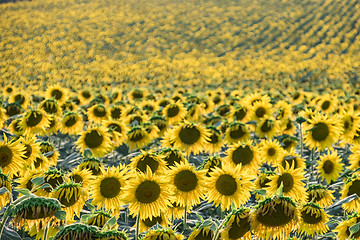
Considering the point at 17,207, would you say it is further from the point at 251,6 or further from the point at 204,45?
the point at 251,6

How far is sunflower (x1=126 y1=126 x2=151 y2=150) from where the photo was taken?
5.57 m

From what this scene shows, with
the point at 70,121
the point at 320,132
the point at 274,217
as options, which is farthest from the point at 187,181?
the point at 70,121

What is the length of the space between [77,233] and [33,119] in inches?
166

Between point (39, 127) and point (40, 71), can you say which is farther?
point (40, 71)

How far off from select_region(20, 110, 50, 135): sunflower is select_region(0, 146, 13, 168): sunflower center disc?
2354 millimetres

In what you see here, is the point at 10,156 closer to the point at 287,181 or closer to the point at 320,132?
the point at 287,181

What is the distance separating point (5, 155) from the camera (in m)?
3.19

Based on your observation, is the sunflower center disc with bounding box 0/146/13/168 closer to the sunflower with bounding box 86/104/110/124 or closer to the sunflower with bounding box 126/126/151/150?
the sunflower with bounding box 126/126/151/150

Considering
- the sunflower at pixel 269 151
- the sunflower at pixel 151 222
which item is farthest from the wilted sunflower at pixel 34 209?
the sunflower at pixel 269 151

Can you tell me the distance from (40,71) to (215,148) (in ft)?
69.3

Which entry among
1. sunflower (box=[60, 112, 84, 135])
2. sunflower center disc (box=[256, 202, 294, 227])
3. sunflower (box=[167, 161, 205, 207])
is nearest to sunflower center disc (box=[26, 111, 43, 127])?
sunflower (box=[60, 112, 84, 135])

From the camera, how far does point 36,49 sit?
1184 inches

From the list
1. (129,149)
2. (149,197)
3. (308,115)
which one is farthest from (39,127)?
(308,115)

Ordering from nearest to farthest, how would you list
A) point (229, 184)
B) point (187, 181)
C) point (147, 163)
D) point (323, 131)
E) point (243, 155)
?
1. point (229, 184)
2. point (187, 181)
3. point (147, 163)
4. point (243, 155)
5. point (323, 131)
